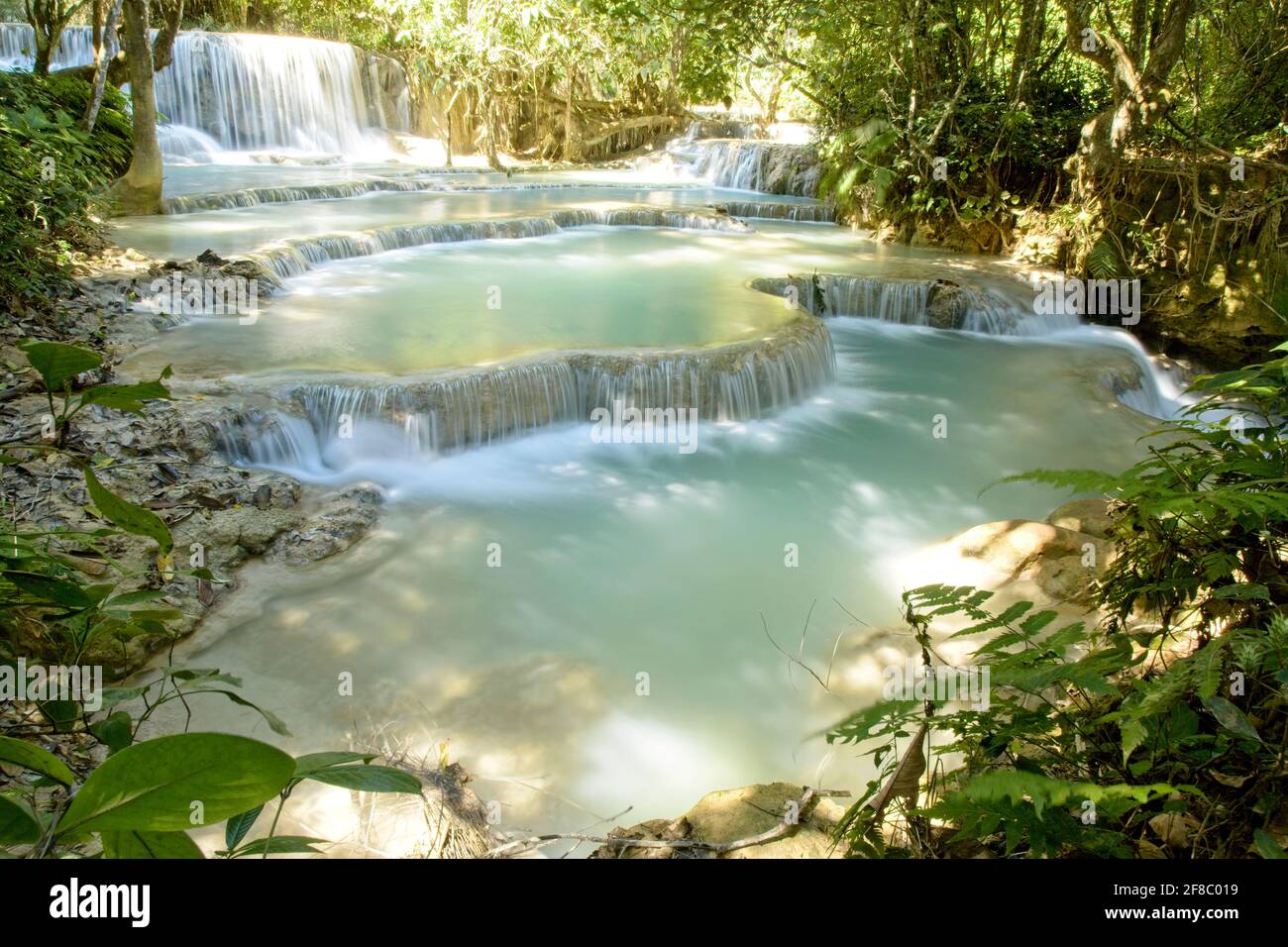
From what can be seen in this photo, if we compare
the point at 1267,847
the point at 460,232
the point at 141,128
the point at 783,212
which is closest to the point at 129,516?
the point at 1267,847

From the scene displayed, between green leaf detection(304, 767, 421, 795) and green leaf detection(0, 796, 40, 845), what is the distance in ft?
0.76

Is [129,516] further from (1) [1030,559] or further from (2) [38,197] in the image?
(2) [38,197]

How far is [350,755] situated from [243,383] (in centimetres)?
551

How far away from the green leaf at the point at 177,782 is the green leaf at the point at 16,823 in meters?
0.13

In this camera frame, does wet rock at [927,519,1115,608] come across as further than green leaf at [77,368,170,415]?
Yes

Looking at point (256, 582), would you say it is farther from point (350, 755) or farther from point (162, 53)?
point (162, 53)

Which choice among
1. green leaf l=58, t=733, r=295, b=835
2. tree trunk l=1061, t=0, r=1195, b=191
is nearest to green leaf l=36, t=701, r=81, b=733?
green leaf l=58, t=733, r=295, b=835

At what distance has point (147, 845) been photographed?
0.66 meters

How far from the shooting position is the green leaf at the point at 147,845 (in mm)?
648

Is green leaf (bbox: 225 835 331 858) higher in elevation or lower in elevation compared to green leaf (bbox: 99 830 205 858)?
lower

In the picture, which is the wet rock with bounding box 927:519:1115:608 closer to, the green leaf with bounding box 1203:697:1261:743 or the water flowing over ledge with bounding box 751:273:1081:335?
the green leaf with bounding box 1203:697:1261:743

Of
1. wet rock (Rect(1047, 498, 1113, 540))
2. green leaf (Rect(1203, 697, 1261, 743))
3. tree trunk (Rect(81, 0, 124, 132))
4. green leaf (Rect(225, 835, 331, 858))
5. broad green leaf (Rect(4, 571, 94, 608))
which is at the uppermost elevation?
tree trunk (Rect(81, 0, 124, 132))

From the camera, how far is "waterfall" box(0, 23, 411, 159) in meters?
17.5
